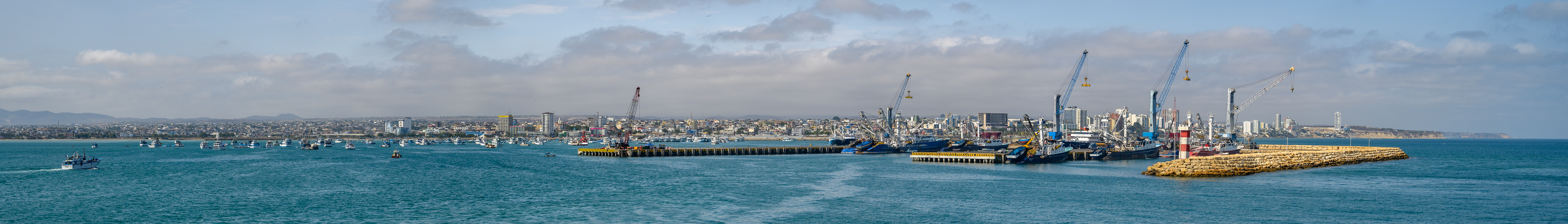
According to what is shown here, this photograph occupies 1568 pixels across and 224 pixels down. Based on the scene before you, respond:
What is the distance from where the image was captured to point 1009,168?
210 ft

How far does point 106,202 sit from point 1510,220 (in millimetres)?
52250

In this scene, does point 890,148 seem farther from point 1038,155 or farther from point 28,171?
point 28,171

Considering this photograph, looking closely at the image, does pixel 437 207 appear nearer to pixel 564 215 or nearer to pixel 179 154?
pixel 564 215

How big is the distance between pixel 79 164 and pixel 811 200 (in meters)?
48.7

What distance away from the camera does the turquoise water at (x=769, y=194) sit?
3262 centimetres

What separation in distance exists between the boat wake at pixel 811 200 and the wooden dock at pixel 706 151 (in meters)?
34.9

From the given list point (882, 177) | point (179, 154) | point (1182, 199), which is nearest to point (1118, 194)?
point (1182, 199)

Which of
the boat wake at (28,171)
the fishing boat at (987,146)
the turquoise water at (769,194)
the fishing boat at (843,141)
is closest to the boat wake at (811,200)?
the turquoise water at (769,194)

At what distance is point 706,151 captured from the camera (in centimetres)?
9631

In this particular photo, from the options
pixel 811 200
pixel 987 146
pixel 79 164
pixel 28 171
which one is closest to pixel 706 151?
pixel 987 146

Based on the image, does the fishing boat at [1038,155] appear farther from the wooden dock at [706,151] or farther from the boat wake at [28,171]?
the boat wake at [28,171]

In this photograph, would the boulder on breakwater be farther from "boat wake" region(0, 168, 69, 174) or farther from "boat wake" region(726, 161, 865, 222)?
"boat wake" region(0, 168, 69, 174)

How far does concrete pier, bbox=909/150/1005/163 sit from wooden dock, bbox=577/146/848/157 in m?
22.6

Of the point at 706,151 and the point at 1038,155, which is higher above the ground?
the point at 1038,155
